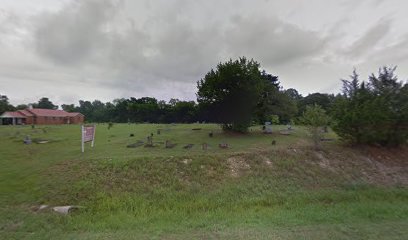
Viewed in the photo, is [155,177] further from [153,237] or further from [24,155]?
[24,155]

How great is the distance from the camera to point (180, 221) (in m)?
6.80

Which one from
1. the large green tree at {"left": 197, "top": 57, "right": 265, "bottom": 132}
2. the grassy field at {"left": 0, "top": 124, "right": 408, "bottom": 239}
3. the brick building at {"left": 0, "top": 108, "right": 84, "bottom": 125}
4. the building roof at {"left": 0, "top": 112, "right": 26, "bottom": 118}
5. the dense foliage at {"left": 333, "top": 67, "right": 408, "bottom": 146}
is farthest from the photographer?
the brick building at {"left": 0, "top": 108, "right": 84, "bottom": 125}

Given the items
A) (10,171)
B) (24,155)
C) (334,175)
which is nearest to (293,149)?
(334,175)

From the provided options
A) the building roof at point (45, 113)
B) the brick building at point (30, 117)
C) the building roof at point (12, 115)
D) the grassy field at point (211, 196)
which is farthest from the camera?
the building roof at point (45, 113)

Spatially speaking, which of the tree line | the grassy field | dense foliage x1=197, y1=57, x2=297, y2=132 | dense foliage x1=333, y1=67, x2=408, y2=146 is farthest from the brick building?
dense foliage x1=333, y1=67, x2=408, y2=146

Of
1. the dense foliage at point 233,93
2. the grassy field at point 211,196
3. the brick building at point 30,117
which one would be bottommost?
the grassy field at point 211,196

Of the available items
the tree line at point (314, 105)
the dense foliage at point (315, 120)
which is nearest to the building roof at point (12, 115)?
the tree line at point (314, 105)

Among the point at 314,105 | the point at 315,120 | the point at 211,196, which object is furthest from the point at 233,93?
the point at 211,196

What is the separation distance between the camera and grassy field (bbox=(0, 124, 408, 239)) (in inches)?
237

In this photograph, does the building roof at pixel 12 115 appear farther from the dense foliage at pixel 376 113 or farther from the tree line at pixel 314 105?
the dense foliage at pixel 376 113

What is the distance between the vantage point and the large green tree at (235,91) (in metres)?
22.5

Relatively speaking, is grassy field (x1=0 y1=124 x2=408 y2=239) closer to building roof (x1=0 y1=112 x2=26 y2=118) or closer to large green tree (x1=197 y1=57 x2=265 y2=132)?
large green tree (x1=197 y1=57 x2=265 y2=132)

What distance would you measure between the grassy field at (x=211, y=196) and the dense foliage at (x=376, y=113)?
169 cm

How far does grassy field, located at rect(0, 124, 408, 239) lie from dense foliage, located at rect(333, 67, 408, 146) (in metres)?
1.69
